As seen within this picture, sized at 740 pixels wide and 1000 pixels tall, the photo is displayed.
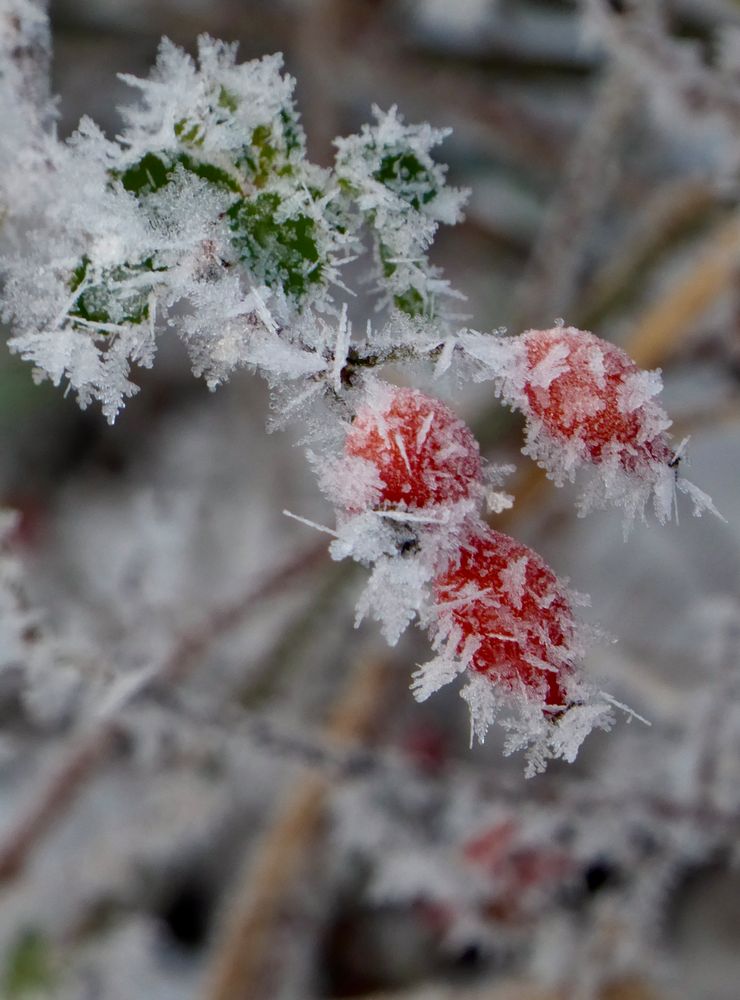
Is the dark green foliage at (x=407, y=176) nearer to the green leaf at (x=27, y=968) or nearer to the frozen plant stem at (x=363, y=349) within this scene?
the frozen plant stem at (x=363, y=349)

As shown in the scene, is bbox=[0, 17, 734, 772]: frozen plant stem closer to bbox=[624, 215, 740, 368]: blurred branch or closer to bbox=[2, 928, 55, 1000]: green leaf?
bbox=[624, 215, 740, 368]: blurred branch

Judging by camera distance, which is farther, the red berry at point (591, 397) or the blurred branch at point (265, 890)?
the blurred branch at point (265, 890)

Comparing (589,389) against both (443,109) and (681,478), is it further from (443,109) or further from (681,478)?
(443,109)

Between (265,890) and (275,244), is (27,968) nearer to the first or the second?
(265,890)

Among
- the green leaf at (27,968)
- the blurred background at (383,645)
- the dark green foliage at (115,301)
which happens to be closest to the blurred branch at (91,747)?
the blurred background at (383,645)

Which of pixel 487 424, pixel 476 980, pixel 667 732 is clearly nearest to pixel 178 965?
pixel 476 980
